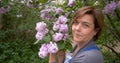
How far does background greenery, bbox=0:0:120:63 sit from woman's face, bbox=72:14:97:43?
2782mm

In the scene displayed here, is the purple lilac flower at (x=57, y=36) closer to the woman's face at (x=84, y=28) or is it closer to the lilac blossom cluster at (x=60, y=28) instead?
the lilac blossom cluster at (x=60, y=28)

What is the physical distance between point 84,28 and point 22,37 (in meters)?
4.24

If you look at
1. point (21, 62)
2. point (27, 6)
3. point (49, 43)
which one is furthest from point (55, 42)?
point (27, 6)

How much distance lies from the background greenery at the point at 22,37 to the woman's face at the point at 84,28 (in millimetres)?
2782

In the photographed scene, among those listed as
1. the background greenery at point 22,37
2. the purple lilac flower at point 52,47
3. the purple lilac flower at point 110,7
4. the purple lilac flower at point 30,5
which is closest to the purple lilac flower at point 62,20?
the purple lilac flower at point 52,47

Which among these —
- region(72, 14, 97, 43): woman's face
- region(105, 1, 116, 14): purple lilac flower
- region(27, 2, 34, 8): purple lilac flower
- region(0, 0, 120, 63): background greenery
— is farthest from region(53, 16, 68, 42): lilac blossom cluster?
region(27, 2, 34, 8): purple lilac flower

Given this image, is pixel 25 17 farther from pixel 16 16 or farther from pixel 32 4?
pixel 32 4

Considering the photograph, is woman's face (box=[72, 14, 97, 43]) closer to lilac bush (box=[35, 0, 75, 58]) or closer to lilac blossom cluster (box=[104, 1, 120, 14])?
lilac bush (box=[35, 0, 75, 58])

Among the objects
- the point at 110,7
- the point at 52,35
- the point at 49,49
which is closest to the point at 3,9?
the point at 110,7

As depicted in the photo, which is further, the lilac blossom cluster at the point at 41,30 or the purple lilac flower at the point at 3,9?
the purple lilac flower at the point at 3,9

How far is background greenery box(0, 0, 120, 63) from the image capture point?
18.4 feet

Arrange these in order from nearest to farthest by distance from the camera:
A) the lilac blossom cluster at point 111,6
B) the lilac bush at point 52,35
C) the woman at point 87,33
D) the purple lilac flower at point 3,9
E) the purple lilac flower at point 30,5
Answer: the woman at point 87,33
the lilac bush at point 52,35
the lilac blossom cluster at point 111,6
the purple lilac flower at point 3,9
the purple lilac flower at point 30,5

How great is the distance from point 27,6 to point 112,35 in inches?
74.7

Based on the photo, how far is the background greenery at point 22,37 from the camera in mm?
5621
